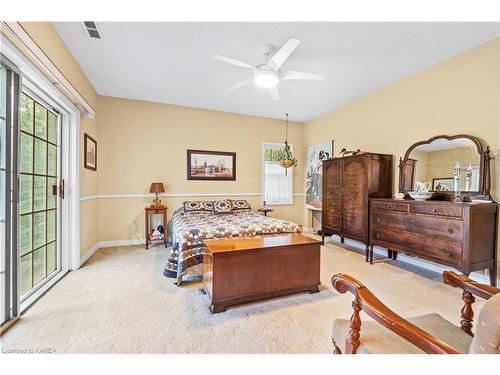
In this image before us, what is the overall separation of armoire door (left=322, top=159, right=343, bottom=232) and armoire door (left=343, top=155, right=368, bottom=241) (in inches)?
5.8

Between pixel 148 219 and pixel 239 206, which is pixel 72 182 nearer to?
pixel 148 219

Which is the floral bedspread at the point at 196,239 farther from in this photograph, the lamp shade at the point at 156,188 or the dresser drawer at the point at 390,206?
the lamp shade at the point at 156,188

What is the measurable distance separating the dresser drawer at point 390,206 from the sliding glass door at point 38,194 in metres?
4.15

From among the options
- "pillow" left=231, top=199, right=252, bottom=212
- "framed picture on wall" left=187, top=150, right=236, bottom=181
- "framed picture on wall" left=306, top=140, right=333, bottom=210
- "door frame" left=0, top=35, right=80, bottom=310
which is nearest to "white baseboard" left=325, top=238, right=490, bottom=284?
"framed picture on wall" left=306, top=140, right=333, bottom=210

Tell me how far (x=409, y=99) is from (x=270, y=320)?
144 inches

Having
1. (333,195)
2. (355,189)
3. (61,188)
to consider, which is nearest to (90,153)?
(61,188)

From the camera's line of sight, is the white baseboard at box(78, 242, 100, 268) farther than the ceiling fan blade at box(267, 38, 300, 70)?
Yes

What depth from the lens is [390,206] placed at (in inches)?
128

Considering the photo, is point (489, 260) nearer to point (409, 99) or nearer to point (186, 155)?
point (409, 99)

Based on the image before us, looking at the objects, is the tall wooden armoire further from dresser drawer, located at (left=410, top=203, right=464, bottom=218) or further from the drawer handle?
dresser drawer, located at (left=410, top=203, right=464, bottom=218)

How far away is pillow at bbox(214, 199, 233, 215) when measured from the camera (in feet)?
15.0

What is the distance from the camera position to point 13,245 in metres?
1.89
